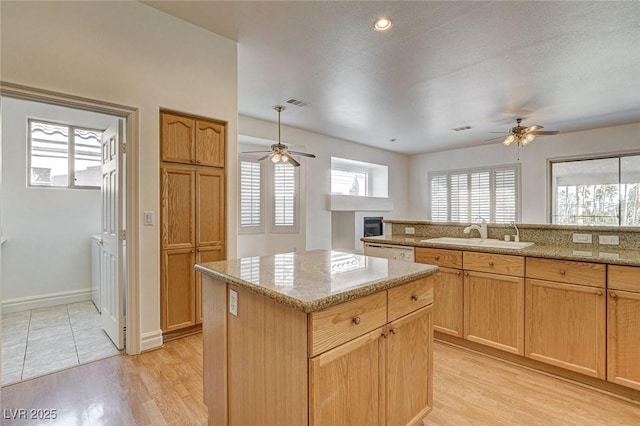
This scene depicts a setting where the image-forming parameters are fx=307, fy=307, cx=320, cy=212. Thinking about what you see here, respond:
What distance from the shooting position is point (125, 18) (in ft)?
7.70

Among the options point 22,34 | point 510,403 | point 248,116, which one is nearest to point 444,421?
point 510,403

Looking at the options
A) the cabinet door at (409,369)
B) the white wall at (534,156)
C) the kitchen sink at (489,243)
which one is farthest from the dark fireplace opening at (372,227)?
the cabinet door at (409,369)

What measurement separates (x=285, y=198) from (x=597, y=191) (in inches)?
226

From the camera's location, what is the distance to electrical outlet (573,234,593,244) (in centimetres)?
253

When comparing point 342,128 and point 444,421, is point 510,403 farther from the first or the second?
point 342,128

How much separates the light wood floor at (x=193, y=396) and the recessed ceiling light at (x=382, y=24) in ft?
9.16

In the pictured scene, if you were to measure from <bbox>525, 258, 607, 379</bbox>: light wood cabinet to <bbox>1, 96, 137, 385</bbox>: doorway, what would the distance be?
3779 mm

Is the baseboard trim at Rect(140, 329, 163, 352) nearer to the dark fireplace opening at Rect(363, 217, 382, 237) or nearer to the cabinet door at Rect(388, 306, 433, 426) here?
the cabinet door at Rect(388, 306, 433, 426)

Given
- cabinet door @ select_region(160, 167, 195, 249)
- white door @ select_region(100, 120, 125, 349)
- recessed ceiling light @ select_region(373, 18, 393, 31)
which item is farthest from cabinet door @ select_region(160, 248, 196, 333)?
recessed ceiling light @ select_region(373, 18, 393, 31)

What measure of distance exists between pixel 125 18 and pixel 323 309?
267 cm

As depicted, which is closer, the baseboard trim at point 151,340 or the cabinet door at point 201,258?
the baseboard trim at point 151,340

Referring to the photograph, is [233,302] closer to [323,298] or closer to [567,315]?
[323,298]

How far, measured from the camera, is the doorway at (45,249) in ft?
10.7

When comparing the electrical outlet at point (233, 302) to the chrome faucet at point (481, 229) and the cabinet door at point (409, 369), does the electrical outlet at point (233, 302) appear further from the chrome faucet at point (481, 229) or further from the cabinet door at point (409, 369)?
the chrome faucet at point (481, 229)
